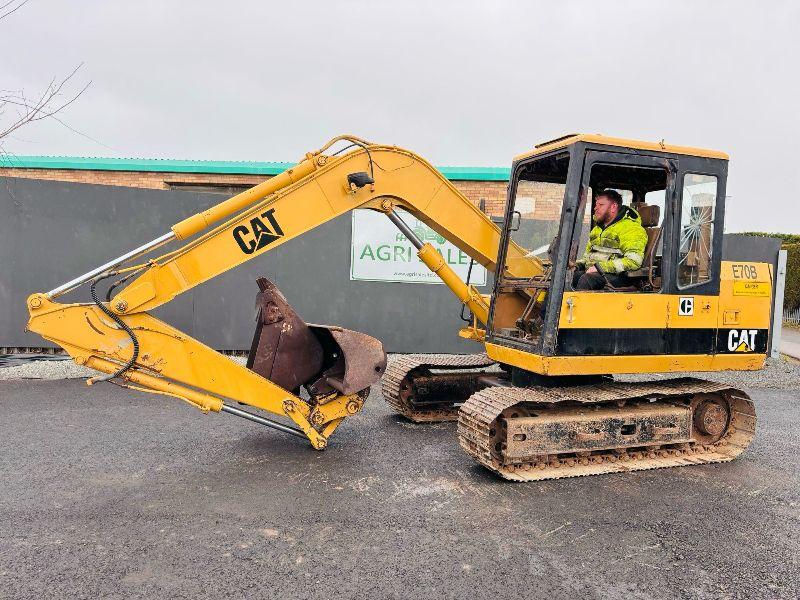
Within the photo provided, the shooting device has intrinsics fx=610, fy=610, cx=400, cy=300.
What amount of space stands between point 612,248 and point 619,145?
85 centimetres

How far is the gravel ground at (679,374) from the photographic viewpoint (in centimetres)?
828

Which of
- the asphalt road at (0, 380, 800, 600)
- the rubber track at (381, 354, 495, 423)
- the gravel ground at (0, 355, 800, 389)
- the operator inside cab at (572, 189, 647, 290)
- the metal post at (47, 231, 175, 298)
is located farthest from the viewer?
the gravel ground at (0, 355, 800, 389)

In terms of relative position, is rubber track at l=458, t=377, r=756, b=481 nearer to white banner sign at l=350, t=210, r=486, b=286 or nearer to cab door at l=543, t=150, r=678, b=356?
cab door at l=543, t=150, r=678, b=356

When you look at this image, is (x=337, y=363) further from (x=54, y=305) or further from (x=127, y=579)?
(x=127, y=579)

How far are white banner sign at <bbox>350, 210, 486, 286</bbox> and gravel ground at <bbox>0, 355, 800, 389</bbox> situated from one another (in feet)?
8.42

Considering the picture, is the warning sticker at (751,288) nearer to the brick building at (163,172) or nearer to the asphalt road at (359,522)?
the asphalt road at (359,522)

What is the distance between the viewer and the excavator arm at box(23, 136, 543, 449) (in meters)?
4.48

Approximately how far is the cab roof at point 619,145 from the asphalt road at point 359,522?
264 cm

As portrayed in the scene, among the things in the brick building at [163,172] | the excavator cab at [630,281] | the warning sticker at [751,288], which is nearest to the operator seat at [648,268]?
the excavator cab at [630,281]

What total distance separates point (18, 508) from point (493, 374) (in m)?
4.38

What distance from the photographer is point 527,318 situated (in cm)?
539

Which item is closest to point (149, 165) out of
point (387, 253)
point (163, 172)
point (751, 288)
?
point (163, 172)

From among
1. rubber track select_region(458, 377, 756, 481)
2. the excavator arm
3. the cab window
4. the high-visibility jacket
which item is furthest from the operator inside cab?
the excavator arm

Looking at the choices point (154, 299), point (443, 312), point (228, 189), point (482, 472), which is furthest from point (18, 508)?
point (228, 189)
